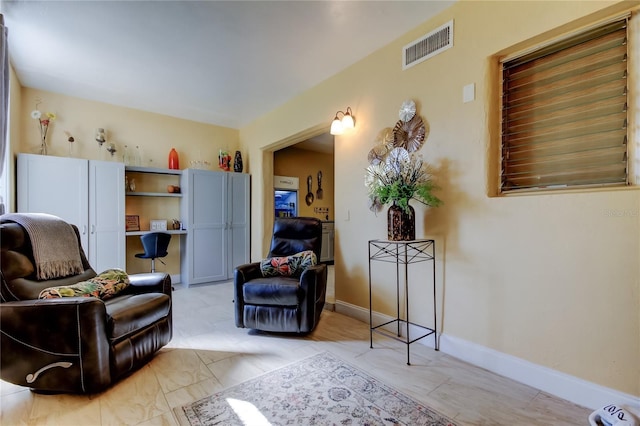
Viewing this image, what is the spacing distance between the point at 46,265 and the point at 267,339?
1758 mm

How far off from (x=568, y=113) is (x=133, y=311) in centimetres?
314

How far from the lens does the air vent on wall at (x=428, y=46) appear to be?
7.47ft

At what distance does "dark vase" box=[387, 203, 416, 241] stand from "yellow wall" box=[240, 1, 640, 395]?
23 centimetres

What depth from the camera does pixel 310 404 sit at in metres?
1.65

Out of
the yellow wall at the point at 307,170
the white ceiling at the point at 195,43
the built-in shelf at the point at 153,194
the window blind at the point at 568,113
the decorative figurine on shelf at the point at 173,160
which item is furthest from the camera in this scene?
the yellow wall at the point at 307,170

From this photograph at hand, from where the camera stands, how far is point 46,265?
2045 millimetres

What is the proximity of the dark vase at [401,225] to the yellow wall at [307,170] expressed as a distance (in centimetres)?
413

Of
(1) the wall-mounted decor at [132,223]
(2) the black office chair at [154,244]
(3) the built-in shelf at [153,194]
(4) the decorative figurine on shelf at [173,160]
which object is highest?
(4) the decorative figurine on shelf at [173,160]

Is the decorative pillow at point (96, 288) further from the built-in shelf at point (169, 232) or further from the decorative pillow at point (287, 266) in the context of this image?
the built-in shelf at point (169, 232)

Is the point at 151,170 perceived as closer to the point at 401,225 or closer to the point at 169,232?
the point at 169,232

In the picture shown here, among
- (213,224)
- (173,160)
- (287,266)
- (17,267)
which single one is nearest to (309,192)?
(213,224)

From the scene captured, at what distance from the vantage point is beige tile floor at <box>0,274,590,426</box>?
1.55 metres

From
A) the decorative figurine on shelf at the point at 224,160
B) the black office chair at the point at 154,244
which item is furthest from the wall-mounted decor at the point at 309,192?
the black office chair at the point at 154,244

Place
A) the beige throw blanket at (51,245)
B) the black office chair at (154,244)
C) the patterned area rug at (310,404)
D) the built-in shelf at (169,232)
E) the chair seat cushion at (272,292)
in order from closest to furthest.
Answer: the patterned area rug at (310,404), the beige throw blanket at (51,245), the chair seat cushion at (272,292), the black office chair at (154,244), the built-in shelf at (169,232)
